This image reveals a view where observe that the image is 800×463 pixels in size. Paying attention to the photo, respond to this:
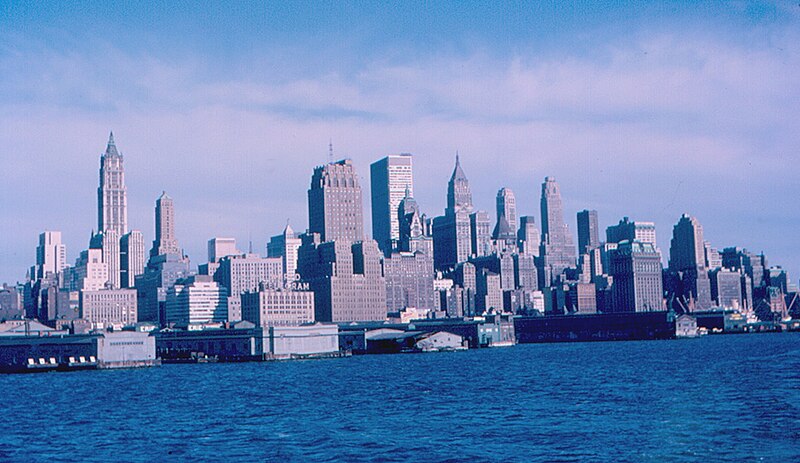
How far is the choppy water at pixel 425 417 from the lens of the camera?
58.3 meters

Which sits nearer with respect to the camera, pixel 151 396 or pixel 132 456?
pixel 132 456

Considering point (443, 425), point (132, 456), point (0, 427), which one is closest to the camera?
point (132, 456)

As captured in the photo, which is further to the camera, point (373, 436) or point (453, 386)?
point (453, 386)

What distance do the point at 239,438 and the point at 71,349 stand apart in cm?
10802

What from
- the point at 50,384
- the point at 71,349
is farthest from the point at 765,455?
the point at 71,349

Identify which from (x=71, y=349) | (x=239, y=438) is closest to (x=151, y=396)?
(x=239, y=438)

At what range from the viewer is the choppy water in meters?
58.3

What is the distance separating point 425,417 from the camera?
244ft

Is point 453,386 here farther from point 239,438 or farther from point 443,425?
point 239,438

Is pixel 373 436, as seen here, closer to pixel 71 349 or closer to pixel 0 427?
pixel 0 427

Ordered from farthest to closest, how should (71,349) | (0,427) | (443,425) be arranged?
1. (71,349)
2. (0,427)
3. (443,425)

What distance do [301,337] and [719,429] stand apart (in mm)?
132534

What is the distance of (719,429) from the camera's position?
6206 centimetres

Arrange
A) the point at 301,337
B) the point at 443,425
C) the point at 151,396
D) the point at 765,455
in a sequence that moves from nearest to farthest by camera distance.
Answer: the point at 765,455 < the point at 443,425 < the point at 151,396 < the point at 301,337
